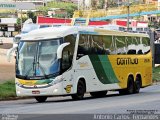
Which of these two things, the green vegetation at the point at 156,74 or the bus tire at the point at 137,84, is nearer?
the bus tire at the point at 137,84

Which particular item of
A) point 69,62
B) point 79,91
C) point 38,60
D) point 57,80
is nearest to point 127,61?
point 79,91

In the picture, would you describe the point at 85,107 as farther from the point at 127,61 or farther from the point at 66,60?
the point at 127,61

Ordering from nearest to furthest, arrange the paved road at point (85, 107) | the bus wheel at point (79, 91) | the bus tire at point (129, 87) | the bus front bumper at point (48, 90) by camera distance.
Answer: the paved road at point (85, 107) < the bus front bumper at point (48, 90) < the bus wheel at point (79, 91) < the bus tire at point (129, 87)

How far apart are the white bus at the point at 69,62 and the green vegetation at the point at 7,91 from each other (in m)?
3.29

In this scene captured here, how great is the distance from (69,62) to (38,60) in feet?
4.56

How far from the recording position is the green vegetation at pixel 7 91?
28194 millimetres

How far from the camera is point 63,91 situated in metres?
23.5

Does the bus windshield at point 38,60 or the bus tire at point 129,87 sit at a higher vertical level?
the bus windshield at point 38,60

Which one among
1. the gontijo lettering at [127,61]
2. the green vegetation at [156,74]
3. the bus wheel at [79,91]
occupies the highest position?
the gontijo lettering at [127,61]

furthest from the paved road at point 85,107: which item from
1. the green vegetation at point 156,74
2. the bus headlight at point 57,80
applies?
the green vegetation at point 156,74

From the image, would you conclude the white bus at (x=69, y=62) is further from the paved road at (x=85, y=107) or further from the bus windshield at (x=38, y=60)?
the paved road at (x=85, y=107)

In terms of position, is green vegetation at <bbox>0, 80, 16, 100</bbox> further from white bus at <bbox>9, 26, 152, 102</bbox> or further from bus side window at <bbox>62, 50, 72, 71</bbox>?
bus side window at <bbox>62, 50, 72, 71</bbox>

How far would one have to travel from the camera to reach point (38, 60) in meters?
23.6

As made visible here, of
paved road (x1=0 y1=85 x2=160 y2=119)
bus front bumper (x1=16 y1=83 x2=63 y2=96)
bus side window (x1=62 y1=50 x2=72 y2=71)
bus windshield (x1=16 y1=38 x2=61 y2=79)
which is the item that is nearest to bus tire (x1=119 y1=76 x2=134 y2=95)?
bus side window (x1=62 y1=50 x2=72 y2=71)
